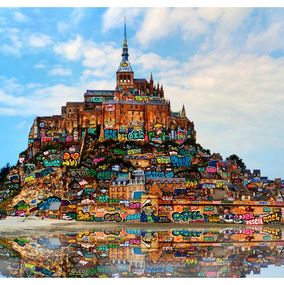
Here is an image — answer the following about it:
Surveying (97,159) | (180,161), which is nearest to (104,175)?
(97,159)

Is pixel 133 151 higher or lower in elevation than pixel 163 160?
higher

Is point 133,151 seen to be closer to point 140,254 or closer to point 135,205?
point 135,205

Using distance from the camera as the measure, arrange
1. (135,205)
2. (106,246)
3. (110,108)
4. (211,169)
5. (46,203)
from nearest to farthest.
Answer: (106,246)
(135,205)
(46,203)
(211,169)
(110,108)

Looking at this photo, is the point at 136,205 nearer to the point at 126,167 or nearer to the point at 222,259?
the point at 126,167

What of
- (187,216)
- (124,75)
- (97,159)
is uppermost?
(124,75)

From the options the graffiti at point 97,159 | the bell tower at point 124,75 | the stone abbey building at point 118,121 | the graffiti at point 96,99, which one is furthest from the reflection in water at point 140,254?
the bell tower at point 124,75

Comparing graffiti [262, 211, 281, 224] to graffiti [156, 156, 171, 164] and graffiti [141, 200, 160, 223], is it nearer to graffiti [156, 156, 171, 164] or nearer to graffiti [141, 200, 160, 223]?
graffiti [141, 200, 160, 223]
